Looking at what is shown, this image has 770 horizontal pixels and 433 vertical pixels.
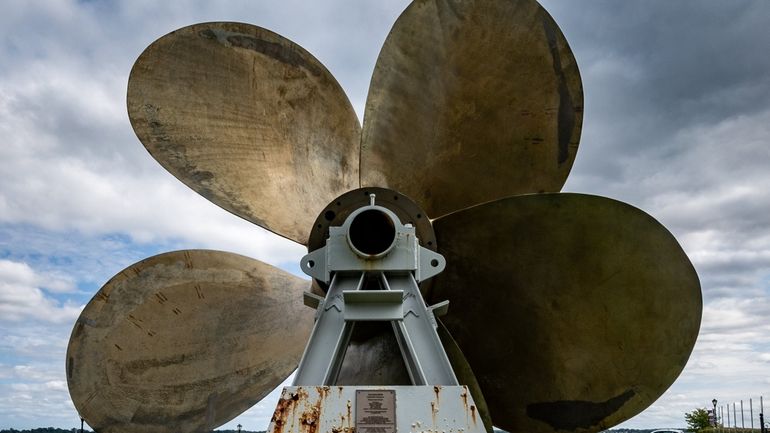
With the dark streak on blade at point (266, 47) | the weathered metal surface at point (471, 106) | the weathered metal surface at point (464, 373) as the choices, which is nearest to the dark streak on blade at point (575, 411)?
the weathered metal surface at point (464, 373)

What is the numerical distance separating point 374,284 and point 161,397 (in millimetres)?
2405

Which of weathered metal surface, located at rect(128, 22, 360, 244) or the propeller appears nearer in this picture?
the propeller

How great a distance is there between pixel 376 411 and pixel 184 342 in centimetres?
283

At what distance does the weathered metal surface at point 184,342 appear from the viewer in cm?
588

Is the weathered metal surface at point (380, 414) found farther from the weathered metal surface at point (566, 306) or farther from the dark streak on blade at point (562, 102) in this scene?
the dark streak on blade at point (562, 102)

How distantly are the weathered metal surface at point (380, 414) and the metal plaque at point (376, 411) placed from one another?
0.05ft

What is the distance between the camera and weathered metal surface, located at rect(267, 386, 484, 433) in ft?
13.4

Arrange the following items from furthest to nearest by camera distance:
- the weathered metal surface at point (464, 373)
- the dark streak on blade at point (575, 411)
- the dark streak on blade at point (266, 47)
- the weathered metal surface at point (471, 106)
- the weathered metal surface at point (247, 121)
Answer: the dark streak on blade at point (266, 47) → the weathered metal surface at point (471, 106) → the weathered metal surface at point (247, 121) → the dark streak on blade at point (575, 411) → the weathered metal surface at point (464, 373)

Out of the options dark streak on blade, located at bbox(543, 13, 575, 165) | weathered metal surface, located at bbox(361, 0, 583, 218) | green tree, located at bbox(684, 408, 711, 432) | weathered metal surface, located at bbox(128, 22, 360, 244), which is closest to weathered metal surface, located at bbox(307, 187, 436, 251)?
weathered metal surface, located at bbox(128, 22, 360, 244)

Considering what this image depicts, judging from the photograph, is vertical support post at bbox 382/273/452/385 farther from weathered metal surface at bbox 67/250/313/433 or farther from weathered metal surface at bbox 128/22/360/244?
weathered metal surface at bbox 67/250/313/433

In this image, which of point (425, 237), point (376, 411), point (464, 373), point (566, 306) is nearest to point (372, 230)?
point (425, 237)

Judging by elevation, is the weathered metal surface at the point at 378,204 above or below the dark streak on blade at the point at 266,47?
below

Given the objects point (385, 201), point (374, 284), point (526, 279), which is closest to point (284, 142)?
point (385, 201)

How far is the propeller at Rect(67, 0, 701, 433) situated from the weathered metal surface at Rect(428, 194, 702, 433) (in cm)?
1
